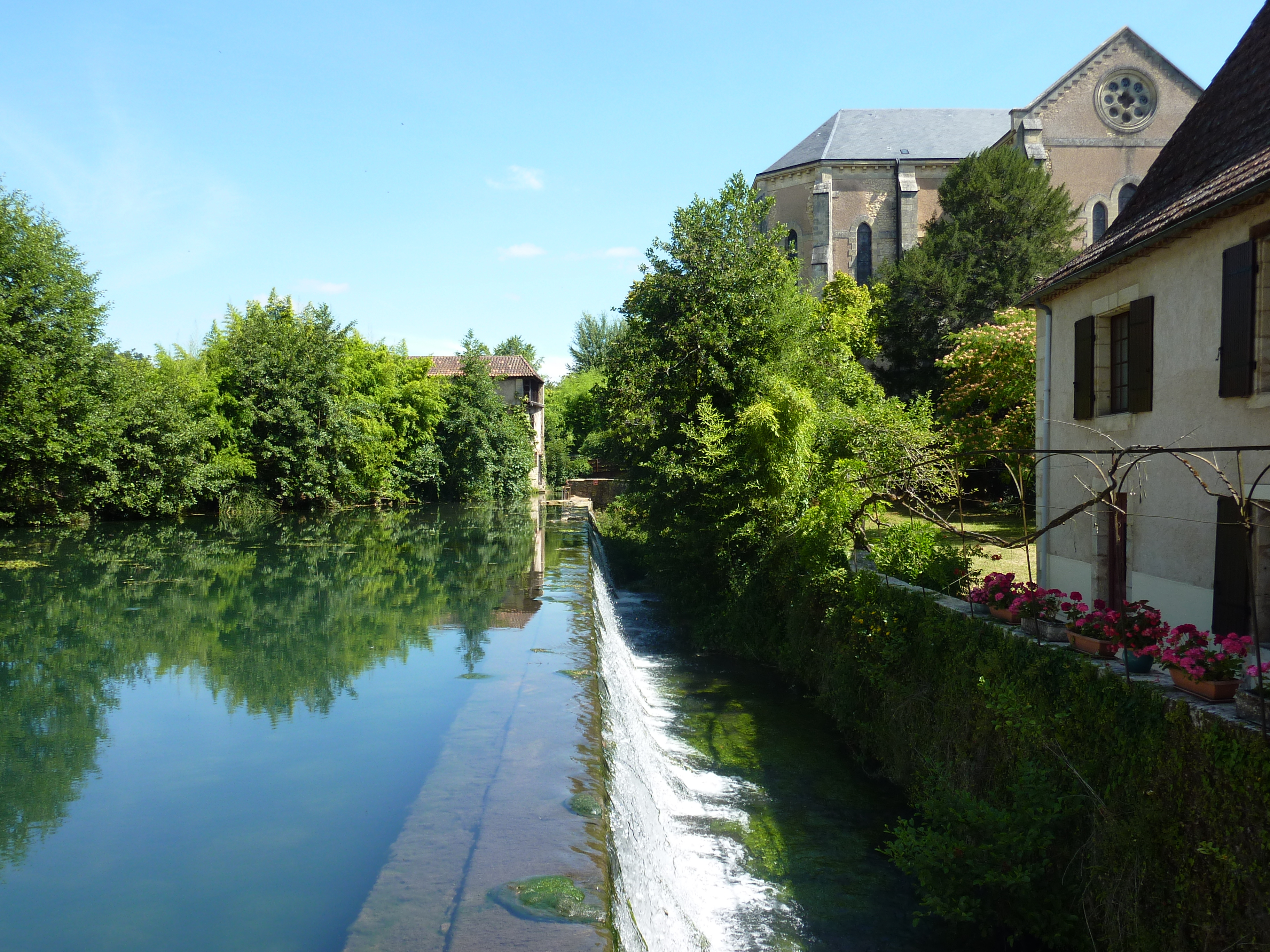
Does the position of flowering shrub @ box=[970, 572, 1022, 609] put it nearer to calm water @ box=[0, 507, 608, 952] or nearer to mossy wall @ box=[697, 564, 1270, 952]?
mossy wall @ box=[697, 564, 1270, 952]

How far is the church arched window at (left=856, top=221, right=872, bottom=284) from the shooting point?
39.6 metres

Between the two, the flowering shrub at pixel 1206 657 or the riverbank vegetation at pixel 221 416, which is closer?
the flowering shrub at pixel 1206 657

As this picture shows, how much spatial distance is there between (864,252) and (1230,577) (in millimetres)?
34300

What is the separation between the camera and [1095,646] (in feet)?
21.0

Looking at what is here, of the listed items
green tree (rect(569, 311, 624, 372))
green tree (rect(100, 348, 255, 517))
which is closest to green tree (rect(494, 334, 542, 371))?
green tree (rect(569, 311, 624, 372))

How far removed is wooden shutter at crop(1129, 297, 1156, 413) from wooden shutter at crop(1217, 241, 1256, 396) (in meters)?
1.22

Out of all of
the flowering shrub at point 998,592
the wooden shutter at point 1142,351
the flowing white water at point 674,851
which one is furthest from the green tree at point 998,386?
the flowing white water at point 674,851

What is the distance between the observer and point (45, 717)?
388 inches

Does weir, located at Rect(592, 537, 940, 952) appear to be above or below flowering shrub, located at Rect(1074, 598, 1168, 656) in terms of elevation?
below

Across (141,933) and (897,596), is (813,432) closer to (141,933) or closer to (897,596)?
(897,596)

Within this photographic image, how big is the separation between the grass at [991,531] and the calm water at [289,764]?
18.5 ft

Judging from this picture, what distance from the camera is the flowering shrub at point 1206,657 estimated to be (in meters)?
5.16

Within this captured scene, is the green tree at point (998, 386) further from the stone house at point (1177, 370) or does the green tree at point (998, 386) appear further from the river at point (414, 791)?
the river at point (414, 791)

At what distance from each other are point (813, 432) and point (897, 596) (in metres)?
5.62
